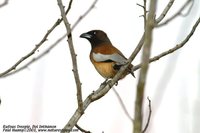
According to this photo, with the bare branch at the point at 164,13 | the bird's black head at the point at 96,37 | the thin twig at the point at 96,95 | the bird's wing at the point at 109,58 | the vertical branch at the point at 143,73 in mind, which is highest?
the bird's black head at the point at 96,37

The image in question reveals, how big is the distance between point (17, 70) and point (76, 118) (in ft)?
1.81

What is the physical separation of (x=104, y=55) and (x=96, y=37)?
83 centimetres

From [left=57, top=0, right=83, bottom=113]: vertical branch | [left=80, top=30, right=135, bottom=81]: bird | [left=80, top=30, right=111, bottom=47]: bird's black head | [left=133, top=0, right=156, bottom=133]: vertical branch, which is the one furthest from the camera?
[left=80, top=30, right=111, bottom=47]: bird's black head

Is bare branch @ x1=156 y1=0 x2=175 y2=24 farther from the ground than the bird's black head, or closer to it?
closer to it

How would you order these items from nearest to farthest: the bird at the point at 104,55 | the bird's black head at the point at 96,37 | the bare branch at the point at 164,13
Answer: the bare branch at the point at 164,13 < the bird at the point at 104,55 < the bird's black head at the point at 96,37

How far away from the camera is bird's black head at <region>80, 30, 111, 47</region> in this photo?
5.97 m

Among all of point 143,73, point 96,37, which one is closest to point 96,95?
point 143,73

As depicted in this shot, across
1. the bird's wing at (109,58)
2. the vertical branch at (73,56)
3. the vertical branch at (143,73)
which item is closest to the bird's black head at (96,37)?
the bird's wing at (109,58)

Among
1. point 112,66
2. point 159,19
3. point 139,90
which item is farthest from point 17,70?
point 112,66

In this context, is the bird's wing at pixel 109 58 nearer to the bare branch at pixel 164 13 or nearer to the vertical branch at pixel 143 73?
the bare branch at pixel 164 13

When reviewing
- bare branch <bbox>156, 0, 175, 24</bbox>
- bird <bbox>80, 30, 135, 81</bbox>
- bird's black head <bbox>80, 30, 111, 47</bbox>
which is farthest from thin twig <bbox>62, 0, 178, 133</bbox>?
bird's black head <bbox>80, 30, 111, 47</bbox>

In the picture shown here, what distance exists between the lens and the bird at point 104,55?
4.93 meters

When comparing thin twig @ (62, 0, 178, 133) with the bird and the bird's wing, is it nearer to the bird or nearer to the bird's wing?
the bird

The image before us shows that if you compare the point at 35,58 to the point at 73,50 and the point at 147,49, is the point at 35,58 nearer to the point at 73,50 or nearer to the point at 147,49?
the point at 73,50
